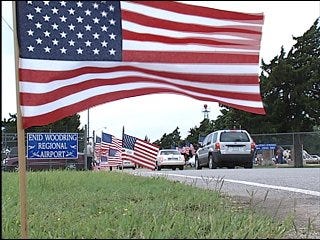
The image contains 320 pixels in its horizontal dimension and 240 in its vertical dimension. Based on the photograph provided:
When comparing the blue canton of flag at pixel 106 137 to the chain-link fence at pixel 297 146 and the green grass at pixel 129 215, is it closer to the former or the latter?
the chain-link fence at pixel 297 146

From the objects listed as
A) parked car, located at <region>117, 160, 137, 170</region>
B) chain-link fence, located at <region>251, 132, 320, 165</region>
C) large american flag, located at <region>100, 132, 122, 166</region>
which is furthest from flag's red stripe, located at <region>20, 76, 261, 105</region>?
large american flag, located at <region>100, 132, 122, 166</region>

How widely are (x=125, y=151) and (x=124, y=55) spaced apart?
28.1m

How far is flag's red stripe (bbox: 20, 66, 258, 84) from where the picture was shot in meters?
4.43

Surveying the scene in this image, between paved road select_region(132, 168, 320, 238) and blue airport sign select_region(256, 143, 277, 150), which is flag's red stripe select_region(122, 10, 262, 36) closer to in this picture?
paved road select_region(132, 168, 320, 238)

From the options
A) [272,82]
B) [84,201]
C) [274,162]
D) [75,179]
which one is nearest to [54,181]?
[75,179]

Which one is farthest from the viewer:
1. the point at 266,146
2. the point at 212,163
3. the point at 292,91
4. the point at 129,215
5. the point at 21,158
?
the point at 292,91

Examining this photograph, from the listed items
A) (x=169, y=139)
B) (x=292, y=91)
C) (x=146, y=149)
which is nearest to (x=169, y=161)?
(x=146, y=149)

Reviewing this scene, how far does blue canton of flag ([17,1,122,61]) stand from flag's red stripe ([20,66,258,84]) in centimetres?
10

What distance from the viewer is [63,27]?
449 centimetres

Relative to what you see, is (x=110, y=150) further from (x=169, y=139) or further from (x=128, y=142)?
(x=169, y=139)

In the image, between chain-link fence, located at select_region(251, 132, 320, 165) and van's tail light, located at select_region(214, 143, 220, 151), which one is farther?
chain-link fence, located at select_region(251, 132, 320, 165)

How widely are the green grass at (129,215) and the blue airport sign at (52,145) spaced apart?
1323 centimetres

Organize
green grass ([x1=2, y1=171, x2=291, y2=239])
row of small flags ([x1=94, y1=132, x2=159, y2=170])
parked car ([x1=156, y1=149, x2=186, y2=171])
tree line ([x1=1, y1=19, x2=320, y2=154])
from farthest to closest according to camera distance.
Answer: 1. tree line ([x1=1, y1=19, x2=320, y2=154])
2. parked car ([x1=156, y1=149, x2=186, y2=171])
3. row of small flags ([x1=94, y1=132, x2=159, y2=170])
4. green grass ([x1=2, y1=171, x2=291, y2=239])

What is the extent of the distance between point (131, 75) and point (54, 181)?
7022 millimetres
